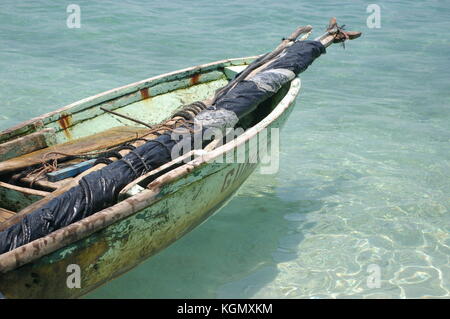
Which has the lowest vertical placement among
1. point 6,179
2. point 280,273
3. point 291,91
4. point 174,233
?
point 280,273

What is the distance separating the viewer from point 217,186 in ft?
15.8

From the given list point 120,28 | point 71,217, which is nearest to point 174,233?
point 71,217

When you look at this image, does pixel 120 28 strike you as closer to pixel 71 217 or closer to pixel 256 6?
pixel 256 6

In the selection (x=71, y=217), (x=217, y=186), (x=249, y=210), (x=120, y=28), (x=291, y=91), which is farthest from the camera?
(x=120, y=28)

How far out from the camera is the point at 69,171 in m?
4.89

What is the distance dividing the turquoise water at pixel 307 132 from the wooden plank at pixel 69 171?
1.05m

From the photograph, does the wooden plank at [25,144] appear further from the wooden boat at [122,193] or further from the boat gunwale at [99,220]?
the boat gunwale at [99,220]

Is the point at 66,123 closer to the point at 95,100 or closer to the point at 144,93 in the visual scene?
the point at 95,100

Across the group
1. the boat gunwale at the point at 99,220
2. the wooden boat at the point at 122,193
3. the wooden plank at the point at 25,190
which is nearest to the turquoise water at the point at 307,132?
the wooden boat at the point at 122,193

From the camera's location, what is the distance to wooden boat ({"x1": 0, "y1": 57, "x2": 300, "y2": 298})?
346 centimetres

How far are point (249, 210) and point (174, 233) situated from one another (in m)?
1.85

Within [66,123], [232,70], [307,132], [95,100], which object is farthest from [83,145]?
[307,132]

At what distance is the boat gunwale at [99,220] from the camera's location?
10.7 ft

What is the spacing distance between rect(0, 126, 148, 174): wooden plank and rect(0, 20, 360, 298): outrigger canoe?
0.03 ft
